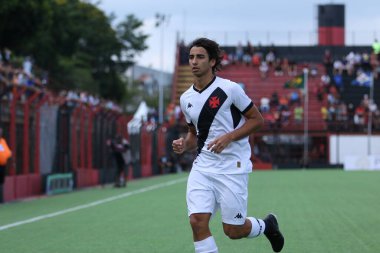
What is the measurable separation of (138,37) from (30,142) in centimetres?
5047

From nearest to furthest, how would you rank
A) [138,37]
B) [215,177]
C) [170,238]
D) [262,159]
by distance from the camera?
[215,177] → [170,238] → [262,159] → [138,37]

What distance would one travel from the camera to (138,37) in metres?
73.9

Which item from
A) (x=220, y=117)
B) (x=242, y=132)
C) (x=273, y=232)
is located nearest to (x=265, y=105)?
(x=273, y=232)

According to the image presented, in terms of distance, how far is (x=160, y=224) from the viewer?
1444 centimetres

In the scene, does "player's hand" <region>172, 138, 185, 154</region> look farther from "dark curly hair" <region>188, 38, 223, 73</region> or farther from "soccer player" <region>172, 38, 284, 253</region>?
"dark curly hair" <region>188, 38, 223, 73</region>

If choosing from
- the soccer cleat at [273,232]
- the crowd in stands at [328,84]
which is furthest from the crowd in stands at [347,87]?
the soccer cleat at [273,232]

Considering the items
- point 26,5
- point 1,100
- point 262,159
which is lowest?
point 262,159

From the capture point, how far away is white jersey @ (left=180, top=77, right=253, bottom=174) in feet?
26.6

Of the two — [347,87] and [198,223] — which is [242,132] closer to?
[198,223]

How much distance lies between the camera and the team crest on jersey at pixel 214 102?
26.6ft

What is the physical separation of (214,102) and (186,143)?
0.67 metres

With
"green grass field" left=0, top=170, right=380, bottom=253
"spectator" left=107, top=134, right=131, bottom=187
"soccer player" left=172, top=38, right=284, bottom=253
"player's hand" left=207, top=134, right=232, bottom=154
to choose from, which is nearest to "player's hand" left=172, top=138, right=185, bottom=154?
"soccer player" left=172, top=38, right=284, bottom=253

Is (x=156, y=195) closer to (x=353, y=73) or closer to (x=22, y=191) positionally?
(x=22, y=191)

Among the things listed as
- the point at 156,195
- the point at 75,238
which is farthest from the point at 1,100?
the point at 75,238
